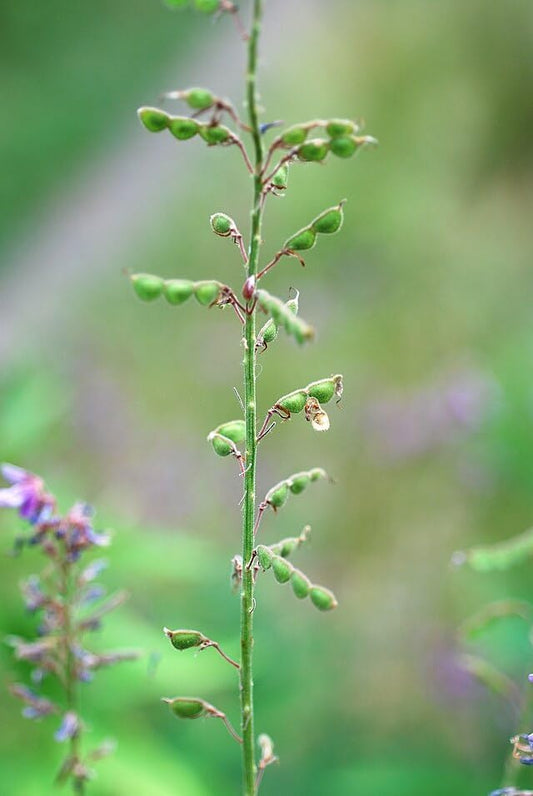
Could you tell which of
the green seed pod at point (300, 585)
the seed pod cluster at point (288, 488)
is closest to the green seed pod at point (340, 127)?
the seed pod cluster at point (288, 488)

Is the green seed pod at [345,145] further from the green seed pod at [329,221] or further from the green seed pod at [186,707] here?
the green seed pod at [186,707]

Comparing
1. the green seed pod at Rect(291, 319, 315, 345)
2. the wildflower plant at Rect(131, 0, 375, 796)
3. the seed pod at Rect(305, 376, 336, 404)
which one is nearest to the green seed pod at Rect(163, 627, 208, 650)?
the wildflower plant at Rect(131, 0, 375, 796)

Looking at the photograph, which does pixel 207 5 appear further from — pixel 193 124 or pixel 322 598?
pixel 322 598

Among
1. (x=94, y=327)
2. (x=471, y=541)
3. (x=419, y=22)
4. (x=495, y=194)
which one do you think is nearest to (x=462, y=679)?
(x=471, y=541)

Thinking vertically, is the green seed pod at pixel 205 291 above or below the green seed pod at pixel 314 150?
Result: below

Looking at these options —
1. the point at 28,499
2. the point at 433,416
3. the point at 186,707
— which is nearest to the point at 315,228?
the point at 186,707

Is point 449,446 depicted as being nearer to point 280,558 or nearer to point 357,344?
point 357,344
